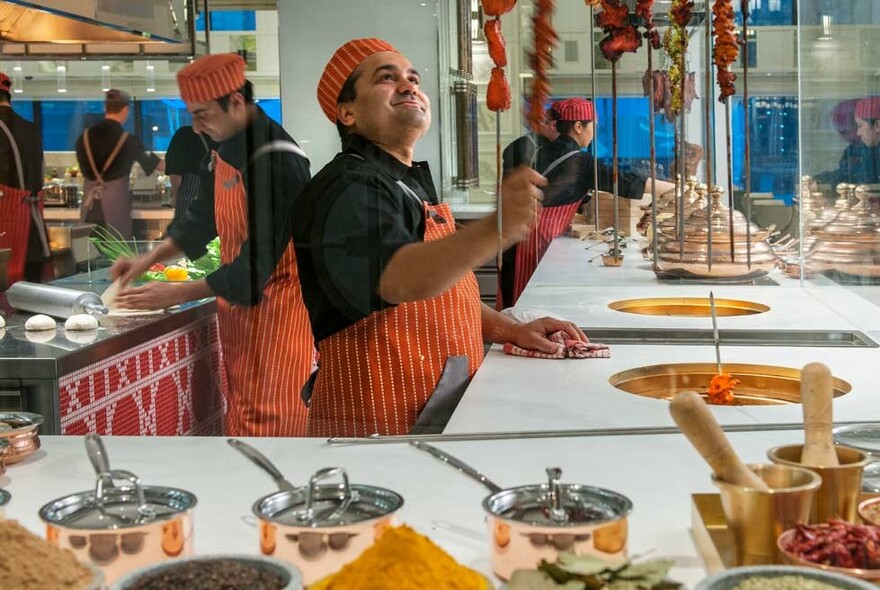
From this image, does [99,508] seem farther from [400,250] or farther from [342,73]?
[342,73]

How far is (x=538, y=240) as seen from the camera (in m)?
2.69

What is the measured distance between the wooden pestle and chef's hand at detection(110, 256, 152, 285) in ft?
5.06

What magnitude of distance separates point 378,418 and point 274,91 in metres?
0.59

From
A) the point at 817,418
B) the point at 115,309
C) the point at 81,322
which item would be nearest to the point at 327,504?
the point at 817,418

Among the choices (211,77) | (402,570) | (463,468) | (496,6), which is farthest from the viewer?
(211,77)

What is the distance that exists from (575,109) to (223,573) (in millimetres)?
1430

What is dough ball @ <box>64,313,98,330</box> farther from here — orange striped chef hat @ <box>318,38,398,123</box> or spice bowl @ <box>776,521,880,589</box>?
spice bowl @ <box>776,521,880,589</box>

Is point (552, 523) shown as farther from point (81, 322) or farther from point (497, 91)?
point (81, 322)

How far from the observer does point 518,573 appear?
620 mm

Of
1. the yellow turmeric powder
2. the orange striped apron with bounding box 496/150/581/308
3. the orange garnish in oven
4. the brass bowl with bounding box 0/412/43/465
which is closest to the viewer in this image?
the yellow turmeric powder

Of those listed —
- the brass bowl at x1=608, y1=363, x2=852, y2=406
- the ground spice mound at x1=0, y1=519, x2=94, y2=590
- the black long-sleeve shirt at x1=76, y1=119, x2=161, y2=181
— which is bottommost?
the brass bowl at x1=608, y1=363, x2=852, y2=406

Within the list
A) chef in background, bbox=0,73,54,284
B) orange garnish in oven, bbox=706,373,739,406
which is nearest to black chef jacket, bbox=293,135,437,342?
orange garnish in oven, bbox=706,373,739,406

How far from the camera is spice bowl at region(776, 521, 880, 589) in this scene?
23.6 inches

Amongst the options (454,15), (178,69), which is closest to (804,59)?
(454,15)
